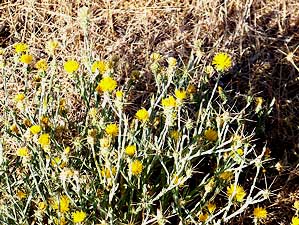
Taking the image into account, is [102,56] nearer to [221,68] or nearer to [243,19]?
[243,19]

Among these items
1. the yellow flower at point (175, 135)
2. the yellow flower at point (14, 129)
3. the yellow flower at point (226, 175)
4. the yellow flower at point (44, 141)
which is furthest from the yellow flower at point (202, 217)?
the yellow flower at point (14, 129)

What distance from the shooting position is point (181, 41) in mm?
2361

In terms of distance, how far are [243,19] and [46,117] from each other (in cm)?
115

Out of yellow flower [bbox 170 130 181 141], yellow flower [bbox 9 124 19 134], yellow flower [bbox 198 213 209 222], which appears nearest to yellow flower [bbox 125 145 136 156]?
yellow flower [bbox 170 130 181 141]

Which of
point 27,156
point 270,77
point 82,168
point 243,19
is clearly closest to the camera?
point 27,156

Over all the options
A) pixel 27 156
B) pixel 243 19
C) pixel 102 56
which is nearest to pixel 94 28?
pixel 102 56

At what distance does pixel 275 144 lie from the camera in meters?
2.08

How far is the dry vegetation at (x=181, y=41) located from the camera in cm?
216

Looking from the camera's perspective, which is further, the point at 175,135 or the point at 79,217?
the point at 175,135

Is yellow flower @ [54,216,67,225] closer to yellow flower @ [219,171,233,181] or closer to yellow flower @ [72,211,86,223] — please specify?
yellow flower @ [72,211,86,223]

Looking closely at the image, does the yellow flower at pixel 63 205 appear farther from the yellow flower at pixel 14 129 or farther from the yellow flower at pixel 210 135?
the yellow flower at pixel 210 135

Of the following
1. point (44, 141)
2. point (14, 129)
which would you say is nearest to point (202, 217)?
point (44, 141)

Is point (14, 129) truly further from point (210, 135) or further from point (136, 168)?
point (210, 135)

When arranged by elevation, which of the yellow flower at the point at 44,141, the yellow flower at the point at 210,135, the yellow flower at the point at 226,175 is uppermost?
the yellow flower at the point at 44,141
